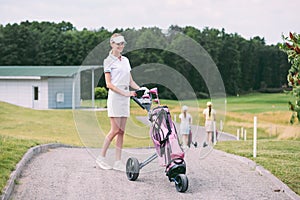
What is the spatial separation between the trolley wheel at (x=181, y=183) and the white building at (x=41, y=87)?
3467 cm

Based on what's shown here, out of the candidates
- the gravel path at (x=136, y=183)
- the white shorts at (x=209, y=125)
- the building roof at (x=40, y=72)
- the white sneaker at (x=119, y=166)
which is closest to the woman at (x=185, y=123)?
the white shorts at (x=209, y=125)

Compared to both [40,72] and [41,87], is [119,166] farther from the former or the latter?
[40,72]

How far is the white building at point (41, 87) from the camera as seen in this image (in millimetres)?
44219

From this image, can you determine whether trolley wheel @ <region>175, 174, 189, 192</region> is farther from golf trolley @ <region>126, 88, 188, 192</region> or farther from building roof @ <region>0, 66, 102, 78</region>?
building roof @ <region>0, 66, 102, 78</region>

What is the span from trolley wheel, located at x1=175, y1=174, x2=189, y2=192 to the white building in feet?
114

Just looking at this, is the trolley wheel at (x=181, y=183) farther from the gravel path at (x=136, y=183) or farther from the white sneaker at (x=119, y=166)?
the white sneaker at (x=119, y=166)

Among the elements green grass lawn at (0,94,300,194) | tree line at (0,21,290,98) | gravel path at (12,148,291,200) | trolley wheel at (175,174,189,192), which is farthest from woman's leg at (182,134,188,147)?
tree line at (0,21,290,98)

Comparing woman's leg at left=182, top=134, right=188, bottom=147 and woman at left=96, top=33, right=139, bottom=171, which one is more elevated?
woman at left=96, top=33, right=139, bottom=171

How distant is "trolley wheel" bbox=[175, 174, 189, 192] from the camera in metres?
8.42

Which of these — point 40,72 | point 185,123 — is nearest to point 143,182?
point 185,123

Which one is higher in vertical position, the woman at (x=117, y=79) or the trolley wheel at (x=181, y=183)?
the woman at (x=117, y=79)

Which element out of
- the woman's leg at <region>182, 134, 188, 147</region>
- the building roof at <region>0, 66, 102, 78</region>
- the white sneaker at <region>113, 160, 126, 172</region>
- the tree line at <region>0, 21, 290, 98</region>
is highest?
the tree line at <region>0, 21, 290, 98</region>

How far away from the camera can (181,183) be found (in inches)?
333

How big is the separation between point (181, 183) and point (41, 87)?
37.4 meters
